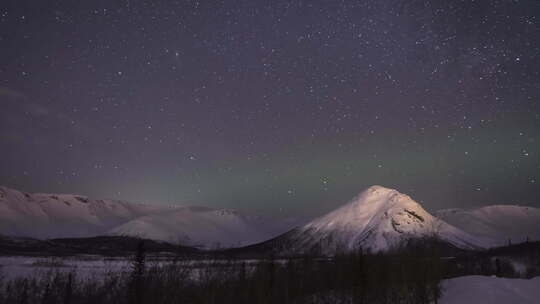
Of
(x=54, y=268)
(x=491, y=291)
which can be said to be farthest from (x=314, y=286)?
(x=54, y=268)

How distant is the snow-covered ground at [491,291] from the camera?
117 ft

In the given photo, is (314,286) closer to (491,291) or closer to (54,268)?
(491,291)

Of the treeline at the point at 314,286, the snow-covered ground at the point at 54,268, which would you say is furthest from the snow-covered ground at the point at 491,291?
the snow-covered ground at the point at 54,268

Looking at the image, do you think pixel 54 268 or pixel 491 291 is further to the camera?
pixel 54 268

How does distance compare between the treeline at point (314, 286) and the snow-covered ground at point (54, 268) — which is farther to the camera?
the snow-covered ground at point (54, 268)

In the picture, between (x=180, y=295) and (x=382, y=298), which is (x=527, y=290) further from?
(x=180, y=295)

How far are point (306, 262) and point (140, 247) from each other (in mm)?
43529

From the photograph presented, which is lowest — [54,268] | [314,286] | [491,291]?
[54,268]

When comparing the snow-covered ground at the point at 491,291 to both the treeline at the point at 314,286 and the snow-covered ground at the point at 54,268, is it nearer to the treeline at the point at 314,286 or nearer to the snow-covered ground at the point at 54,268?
the treeline at the point at 314,286

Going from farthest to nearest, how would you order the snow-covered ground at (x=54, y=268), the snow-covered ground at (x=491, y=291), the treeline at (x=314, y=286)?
the snow-covered ground at (x=54, y=268)
the treeline at (x=314, y=286)
the snow-covered ground at (x=491, y=291)

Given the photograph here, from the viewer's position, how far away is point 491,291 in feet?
121

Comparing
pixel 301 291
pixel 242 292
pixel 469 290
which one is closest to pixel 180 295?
pixel 242 292

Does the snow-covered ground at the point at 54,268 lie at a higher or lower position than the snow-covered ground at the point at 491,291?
lower

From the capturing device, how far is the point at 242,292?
4809 cm
